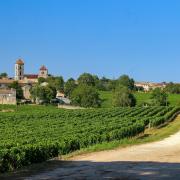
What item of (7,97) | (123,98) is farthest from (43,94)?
(123,98)

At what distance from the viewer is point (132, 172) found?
1973 cm

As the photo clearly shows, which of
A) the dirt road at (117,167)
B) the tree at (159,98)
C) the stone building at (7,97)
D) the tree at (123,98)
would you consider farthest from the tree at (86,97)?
the dirt road at (117,167)

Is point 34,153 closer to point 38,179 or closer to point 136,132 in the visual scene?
point 38,179

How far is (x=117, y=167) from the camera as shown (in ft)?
70.7

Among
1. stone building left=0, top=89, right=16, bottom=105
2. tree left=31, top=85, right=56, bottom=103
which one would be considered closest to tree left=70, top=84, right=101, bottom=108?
tree left=31, top=85, right=56, bottom=103

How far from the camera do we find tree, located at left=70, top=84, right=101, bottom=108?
15200 centimetres

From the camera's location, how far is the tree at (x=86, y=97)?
152000 millimetres

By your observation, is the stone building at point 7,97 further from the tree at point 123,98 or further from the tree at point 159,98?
the tree at point 159,98

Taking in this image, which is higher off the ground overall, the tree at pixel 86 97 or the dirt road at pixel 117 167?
the tree at pixel 86 97

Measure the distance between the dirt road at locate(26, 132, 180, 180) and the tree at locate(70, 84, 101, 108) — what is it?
123282 millimetres

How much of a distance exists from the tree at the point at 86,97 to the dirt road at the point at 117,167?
123 m

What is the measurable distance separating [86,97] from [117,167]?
131 meters

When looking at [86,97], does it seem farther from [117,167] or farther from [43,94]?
[117,167]

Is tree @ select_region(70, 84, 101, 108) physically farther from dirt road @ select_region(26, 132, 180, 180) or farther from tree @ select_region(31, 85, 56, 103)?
dirt road @ select_region(26, 132, 180, 180)
